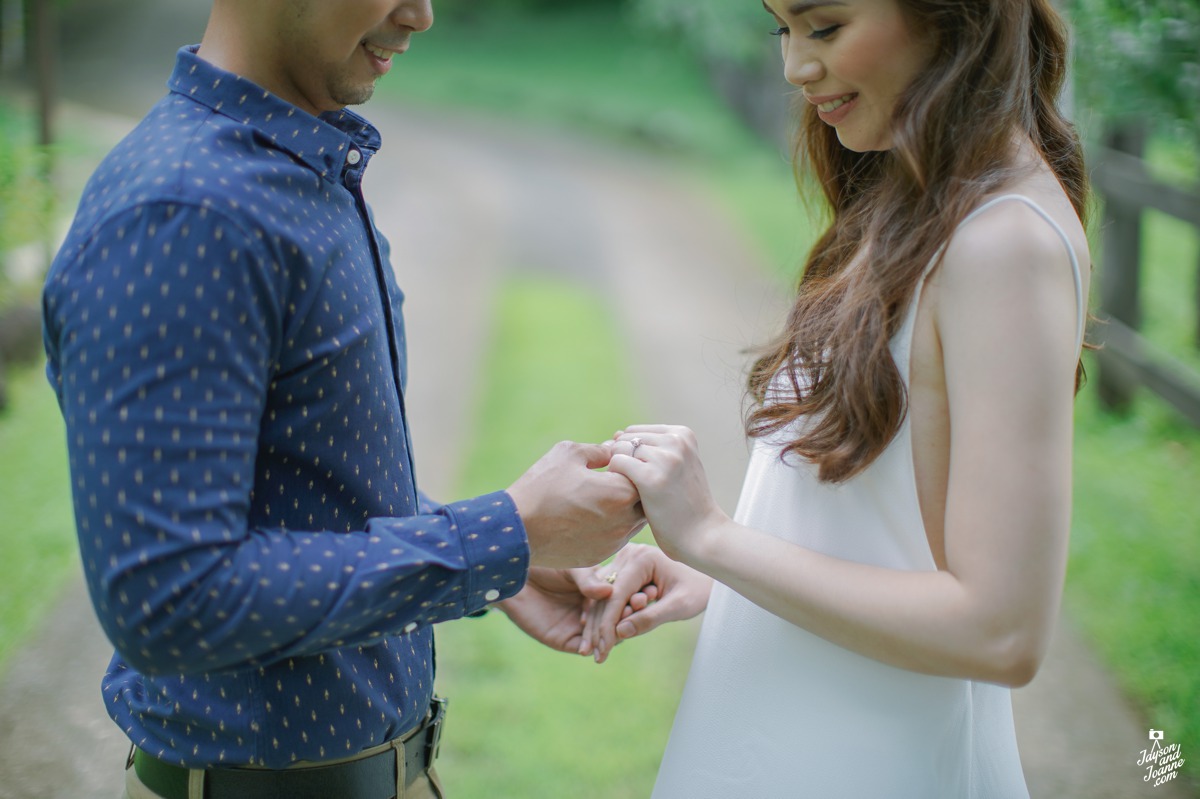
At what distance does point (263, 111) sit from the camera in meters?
1.52

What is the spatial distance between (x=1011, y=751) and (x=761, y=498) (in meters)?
0.56

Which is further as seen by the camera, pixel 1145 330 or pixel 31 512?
pixel 1145 330

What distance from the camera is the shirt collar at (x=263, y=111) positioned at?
4.92ft

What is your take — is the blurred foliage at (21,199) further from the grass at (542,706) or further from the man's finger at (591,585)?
the man's finger at (591,585)

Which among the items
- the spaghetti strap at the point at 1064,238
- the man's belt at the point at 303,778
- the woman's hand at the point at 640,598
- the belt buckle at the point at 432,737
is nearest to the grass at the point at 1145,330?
the woman's hand at the point at 640,598

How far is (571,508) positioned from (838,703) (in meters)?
0.53

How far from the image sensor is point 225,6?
156 cm

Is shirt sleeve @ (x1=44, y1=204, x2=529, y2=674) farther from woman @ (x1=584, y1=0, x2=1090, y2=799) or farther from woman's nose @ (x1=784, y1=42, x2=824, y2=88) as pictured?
woman's nose @ (x1=784, y1=42, x2=824, y2=88)

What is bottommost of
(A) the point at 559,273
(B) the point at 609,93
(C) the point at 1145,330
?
(B) the point at 609,93

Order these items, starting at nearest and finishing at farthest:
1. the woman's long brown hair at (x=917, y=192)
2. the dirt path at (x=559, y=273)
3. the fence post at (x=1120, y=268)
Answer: the woman's long brown hair at (x=917, y=192) → the dirt path at (x=559, y=273) → the fence post at (x=1120, y=268)

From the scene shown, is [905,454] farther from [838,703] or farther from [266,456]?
[266,456]

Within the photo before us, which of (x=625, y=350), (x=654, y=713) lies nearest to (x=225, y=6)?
(x=654, y=713)

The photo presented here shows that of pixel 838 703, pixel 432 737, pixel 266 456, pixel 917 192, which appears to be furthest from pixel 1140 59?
pixel 266 456

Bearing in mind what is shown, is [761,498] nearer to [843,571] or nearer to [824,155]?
[843,571]
